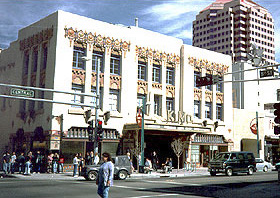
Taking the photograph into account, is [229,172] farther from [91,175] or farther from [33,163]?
[33,163]

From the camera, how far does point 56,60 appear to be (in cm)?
3142

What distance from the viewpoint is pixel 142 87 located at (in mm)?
37312

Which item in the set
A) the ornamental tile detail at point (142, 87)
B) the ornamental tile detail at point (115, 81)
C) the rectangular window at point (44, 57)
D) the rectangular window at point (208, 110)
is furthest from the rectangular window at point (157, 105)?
the rectangular window at point (44, 57)

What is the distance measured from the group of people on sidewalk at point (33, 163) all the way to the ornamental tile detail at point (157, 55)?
1332cm

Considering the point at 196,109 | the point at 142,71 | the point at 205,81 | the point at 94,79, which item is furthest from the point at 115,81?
the point at 205,81

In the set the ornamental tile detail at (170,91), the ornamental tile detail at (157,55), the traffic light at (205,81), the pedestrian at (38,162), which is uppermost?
the ornamental tile detail at (157,55)

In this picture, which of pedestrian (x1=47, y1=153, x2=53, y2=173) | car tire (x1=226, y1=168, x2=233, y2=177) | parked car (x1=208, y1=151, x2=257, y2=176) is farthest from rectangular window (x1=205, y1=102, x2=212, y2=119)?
pedestrian (x1=47, y1=153, x2=53, y2=173)

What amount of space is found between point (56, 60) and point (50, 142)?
7.02 metres

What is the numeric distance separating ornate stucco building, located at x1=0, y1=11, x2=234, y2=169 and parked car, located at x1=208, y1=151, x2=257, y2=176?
21.8ft

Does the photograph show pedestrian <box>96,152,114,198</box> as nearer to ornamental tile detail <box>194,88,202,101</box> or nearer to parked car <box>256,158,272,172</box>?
parked car <box>256,158,272,172</box>

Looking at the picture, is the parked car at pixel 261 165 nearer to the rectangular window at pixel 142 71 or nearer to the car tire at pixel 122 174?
the rectangular window at pixel 142 71

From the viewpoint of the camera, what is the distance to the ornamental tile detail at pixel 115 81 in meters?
35.0

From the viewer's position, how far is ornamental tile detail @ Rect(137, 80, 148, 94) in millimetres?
37062

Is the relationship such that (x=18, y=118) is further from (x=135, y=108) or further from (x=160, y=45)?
(x=160, y=45)
